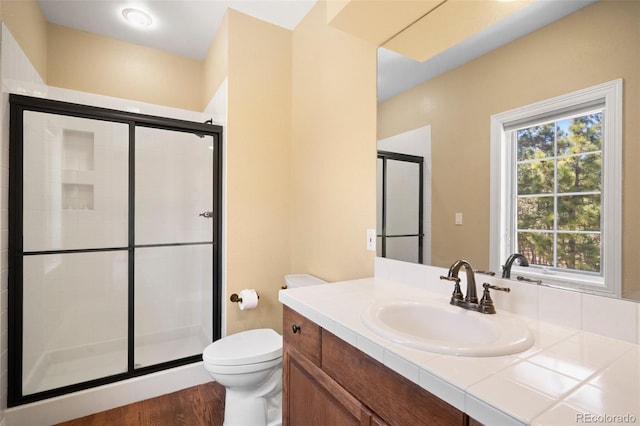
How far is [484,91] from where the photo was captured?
1112mm

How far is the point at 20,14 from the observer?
5.72ft

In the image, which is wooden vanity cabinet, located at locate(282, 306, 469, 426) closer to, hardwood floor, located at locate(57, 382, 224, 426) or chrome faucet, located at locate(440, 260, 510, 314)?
chrome faucet, located at locate(440, 260, 510, 314)

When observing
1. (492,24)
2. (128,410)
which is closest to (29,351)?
(128,410)

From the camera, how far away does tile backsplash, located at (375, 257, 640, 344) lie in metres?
0.76

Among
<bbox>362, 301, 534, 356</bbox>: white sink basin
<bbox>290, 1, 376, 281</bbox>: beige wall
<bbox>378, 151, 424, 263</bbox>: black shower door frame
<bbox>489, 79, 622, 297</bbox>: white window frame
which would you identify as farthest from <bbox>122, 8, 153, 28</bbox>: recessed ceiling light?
<bbox>362, 301, 534, 356</bbox>: white sink basin

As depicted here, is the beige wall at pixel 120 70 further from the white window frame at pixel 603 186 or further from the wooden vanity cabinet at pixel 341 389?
the white window frame at pixel 603 186

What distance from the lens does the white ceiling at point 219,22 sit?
1.00 m

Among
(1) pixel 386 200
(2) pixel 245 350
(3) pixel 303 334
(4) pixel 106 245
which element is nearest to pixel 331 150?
(1) pixel 386 200

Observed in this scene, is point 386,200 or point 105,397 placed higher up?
point 386,200

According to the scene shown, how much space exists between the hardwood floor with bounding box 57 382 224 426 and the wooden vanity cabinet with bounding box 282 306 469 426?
85 cm

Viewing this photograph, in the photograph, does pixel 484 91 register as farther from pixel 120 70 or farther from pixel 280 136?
pixel 120 70

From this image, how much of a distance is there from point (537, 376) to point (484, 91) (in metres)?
0.95

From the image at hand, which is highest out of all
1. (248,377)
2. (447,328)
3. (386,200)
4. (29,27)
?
(29,27)

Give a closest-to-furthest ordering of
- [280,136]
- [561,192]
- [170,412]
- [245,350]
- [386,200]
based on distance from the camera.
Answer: [561,192] < [386,200] < [245,350] < [170,412] < [280,136]
